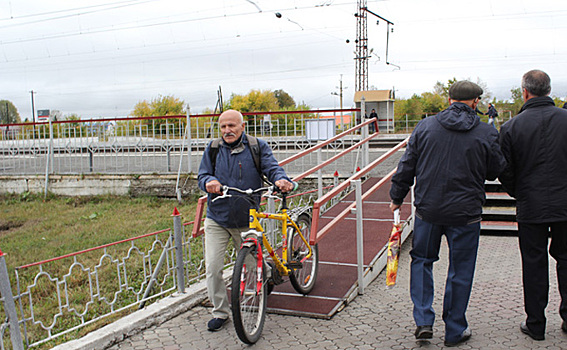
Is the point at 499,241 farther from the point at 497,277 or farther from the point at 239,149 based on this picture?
the point at 239,149

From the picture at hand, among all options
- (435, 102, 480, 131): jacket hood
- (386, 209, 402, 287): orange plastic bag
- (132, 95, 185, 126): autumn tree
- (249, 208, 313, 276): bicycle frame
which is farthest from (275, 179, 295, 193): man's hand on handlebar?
(132, 95, 185, 126): autumn tree

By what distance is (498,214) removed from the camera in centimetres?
675

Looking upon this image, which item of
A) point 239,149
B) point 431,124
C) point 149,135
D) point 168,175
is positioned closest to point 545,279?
point 431,124

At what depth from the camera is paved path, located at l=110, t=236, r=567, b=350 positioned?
3385 mm

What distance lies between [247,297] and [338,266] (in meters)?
1.75

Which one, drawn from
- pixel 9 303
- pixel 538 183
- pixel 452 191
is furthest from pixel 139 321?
pixel 538 183

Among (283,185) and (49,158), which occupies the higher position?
(283,185)

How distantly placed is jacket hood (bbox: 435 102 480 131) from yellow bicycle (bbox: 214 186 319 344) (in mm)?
1304

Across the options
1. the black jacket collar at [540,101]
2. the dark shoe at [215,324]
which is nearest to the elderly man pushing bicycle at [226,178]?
the dark shoe at [215,324]

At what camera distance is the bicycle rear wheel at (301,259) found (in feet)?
13.2

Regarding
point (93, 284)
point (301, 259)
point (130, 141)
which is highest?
point (130, 141)

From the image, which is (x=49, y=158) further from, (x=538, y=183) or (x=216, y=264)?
(x=538, y=183)

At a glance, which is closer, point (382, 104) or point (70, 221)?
point (70, 221)

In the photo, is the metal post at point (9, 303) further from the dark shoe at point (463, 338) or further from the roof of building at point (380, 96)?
the roof of building at point (380, 96)
